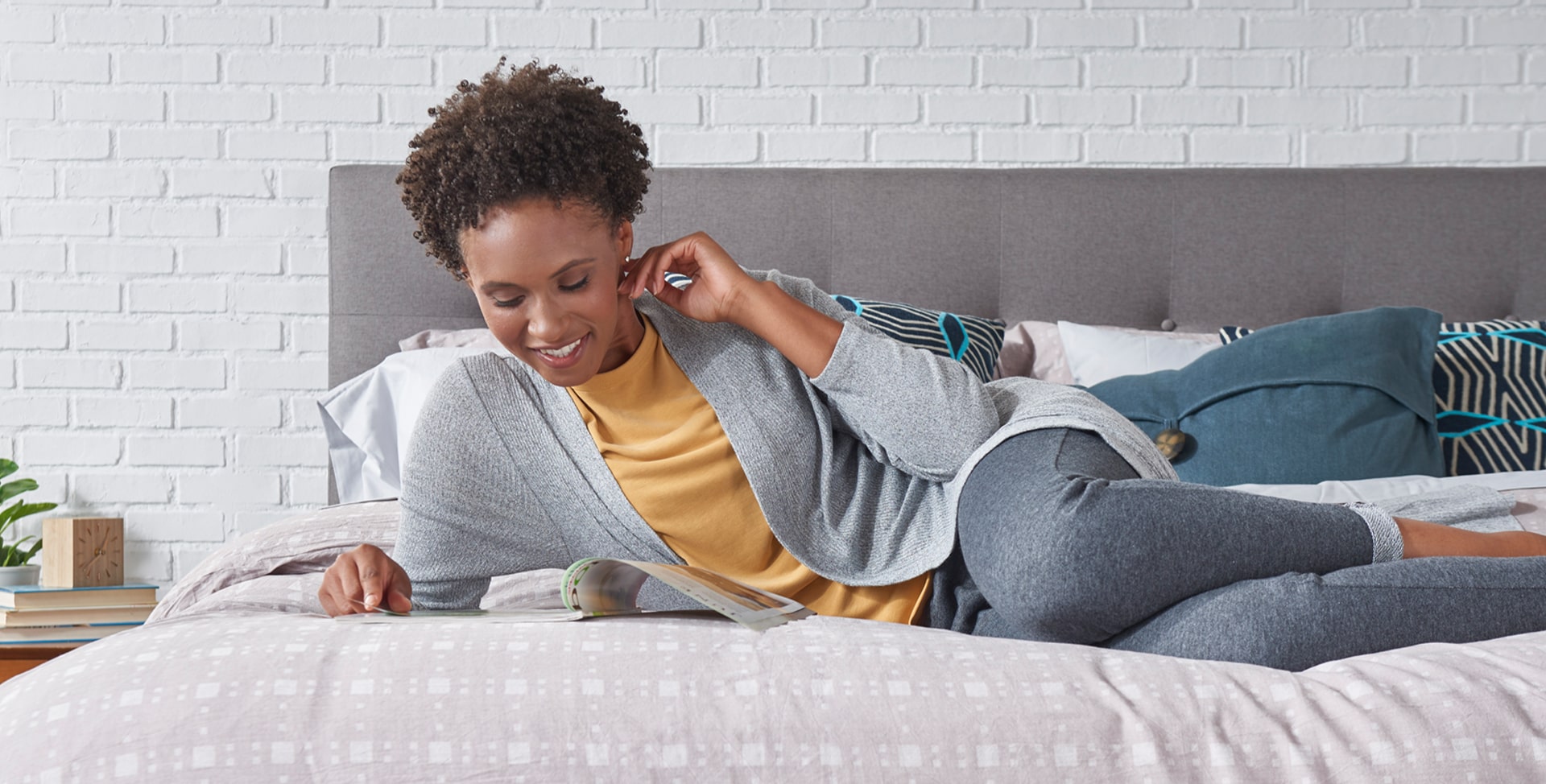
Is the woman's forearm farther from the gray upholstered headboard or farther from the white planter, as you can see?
the white planter

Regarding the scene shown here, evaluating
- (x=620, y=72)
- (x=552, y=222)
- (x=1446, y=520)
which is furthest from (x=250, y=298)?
(x=1446, y=520)

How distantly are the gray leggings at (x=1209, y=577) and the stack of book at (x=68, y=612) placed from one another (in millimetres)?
1637

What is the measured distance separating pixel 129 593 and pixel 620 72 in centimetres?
137

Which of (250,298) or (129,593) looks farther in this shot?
(250,298)

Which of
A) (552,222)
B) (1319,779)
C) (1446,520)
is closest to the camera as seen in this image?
(1319,779)

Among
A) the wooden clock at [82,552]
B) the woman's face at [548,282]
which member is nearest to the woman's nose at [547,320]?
the woman's face at [548,282]

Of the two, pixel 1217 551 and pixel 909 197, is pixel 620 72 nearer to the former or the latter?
pixel 909 197

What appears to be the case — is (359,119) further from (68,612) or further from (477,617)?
(477,617)

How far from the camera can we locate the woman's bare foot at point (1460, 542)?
3.47 ft

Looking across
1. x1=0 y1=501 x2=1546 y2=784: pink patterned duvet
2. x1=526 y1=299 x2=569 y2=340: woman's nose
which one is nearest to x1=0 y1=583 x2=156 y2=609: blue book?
x1=526 y1=299 x2=569 y2=340: woman's nose

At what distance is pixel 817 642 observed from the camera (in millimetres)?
800

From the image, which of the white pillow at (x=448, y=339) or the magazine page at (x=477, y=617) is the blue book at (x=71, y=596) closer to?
the white pillow at (x=448, y=339)

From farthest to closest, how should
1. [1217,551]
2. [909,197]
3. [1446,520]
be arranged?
[909,197] < [1446,520] < [1217,551]

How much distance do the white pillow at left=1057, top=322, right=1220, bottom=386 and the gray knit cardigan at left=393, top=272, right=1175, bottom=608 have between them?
819mm
